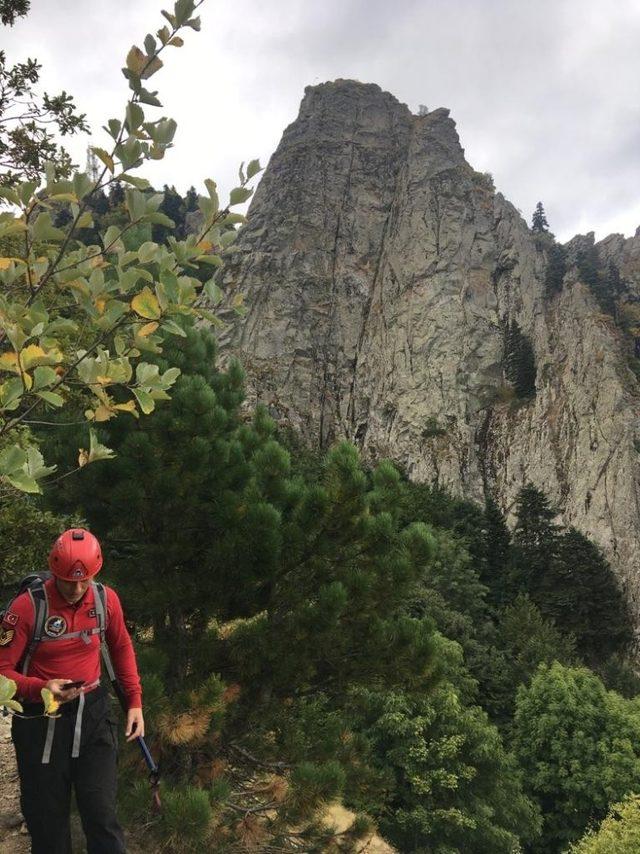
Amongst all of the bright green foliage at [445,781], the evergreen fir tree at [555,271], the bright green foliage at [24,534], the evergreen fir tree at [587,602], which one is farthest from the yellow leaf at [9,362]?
the evergreen fir tree at [555,271]

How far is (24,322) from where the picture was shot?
5.16 feet

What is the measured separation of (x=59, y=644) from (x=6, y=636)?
0.24 m

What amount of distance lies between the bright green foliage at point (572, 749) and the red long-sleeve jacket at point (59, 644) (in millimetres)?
21505

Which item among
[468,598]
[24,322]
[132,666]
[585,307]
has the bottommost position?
[468,598]

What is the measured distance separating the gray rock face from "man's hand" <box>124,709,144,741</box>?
42.1 meters

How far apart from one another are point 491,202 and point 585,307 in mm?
21016

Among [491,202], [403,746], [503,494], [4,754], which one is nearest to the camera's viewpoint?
[4,754]

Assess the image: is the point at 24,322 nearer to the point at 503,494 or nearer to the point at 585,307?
the point at 503,494

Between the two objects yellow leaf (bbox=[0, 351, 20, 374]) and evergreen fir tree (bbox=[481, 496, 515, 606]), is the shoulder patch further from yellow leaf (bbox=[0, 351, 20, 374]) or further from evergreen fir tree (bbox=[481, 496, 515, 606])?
evergreen fir tree (bbox=[481, 496, 515, 606])

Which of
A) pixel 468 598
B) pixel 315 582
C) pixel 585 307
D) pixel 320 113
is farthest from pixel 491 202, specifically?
pixel 315 582

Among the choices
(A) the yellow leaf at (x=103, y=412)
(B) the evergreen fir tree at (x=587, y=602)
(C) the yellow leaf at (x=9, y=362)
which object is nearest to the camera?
(C) the yellow leaf at (x=9, y=362)

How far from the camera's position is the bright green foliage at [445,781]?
15719mm

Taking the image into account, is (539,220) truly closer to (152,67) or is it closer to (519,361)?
(519,361)

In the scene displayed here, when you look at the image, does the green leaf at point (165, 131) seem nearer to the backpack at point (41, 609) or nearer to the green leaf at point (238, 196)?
the green leaf at point (238, 196)
